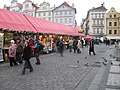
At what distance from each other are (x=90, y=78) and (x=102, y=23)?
70.9 m

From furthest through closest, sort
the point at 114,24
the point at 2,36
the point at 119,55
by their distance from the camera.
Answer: the point at 114,24 < the point at 119,55 < the point at 2,36

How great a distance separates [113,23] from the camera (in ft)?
249

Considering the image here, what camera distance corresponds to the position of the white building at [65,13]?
2729 inches

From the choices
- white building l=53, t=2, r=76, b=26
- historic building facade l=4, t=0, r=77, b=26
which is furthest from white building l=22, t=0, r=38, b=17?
white building l=53, t=2, r=76, b=26

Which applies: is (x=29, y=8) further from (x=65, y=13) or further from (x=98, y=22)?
(x=98, y=22)

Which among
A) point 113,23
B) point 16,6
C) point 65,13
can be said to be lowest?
point 113,23

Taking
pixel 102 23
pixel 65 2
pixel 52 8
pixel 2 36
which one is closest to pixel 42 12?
pixel 52 8

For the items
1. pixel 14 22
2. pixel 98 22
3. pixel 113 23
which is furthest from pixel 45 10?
pixel 14 22

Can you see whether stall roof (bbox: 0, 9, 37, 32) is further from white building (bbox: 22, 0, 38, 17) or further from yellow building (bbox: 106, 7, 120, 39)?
yellow building (bbox: 106, 7, 120, 39)

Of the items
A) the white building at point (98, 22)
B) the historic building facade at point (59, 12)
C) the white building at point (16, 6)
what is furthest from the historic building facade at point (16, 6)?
the white building at point (98, 22)

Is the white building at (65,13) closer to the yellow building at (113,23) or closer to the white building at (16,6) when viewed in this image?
the white building at (16,6)

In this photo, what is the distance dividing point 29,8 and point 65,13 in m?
12.8

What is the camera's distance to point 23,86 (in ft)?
24.7

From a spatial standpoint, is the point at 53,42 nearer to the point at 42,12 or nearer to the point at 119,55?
the point at 119,55
